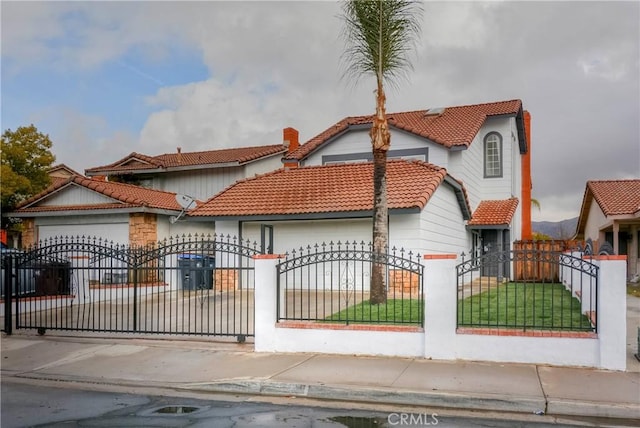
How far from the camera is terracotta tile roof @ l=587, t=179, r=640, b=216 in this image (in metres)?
25.3

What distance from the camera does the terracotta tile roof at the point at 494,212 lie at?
23281mm

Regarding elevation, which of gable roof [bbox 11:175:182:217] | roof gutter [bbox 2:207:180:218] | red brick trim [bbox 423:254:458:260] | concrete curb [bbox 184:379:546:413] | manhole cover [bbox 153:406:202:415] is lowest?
manhole cover [bbox 153:406:202:415]

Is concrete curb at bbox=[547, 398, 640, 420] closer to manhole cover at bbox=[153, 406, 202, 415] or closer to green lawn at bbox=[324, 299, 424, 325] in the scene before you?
green lawn at bbox=[324, 299, 424, 325]

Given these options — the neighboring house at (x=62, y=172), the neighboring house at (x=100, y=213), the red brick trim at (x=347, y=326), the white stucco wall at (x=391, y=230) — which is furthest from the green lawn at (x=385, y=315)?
the neighboring house at (x=62, y=172)

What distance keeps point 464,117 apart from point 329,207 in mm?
9921

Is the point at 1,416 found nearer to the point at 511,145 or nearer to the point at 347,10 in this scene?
the point at 347,10

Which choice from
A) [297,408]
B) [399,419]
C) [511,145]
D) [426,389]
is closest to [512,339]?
[426,389]

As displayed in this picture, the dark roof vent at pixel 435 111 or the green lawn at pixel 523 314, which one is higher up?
the dark roof vent at pixel 435 111

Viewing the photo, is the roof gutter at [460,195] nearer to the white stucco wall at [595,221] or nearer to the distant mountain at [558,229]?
the white stucco wall at [595,221]

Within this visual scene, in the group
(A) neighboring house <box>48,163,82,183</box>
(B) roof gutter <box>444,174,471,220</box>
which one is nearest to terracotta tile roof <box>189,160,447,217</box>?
(B) roof gutter <box>444,174,471,220</box>

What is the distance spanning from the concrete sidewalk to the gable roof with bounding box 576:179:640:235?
18478 millimetres

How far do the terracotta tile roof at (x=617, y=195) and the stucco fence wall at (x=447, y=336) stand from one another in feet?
58.1

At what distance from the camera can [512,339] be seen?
28.9 ft

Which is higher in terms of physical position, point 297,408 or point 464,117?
point 464,117
